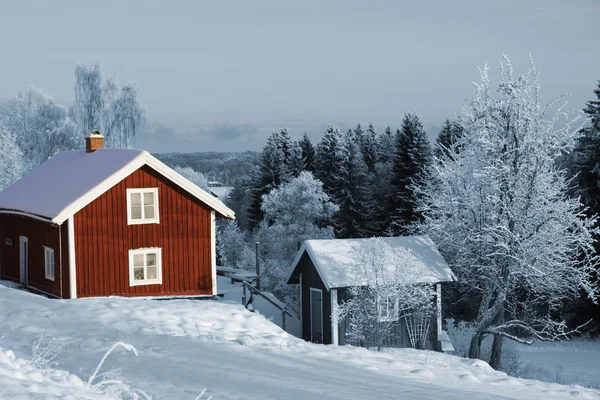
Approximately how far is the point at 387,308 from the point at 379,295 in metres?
0.73

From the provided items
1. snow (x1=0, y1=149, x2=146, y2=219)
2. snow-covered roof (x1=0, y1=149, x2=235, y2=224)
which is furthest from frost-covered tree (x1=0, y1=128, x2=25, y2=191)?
snow-covered roof (x1=0, y1=149, x2=235, y2=224)

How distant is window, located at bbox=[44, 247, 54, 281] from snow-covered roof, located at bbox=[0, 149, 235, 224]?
137 cm

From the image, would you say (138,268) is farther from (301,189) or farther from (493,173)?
(301,189)

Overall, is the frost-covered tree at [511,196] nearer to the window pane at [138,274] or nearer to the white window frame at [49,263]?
the window pane at [138,274]

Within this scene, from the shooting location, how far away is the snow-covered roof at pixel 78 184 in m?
23.5

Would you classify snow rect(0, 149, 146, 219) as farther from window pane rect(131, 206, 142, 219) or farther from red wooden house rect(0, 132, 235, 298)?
window pane rect(131, 206, 142, 219)

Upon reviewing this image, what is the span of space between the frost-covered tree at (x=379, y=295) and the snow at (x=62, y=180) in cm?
860

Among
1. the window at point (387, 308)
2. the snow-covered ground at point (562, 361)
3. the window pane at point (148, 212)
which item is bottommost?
the snow-covered ground at point (562, 361)

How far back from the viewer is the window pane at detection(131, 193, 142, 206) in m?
24.5

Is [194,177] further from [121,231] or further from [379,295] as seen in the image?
[379,295]

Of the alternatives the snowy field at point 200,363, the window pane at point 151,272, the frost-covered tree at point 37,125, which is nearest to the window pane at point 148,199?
the window pane at point 151,272

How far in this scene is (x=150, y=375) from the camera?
10438 millimetres

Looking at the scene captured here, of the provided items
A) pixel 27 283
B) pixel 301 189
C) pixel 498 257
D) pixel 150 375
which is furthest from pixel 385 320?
pixel 301 189

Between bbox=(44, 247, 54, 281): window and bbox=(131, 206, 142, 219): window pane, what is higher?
bbox=(131, 206, 142, 219): window pane
